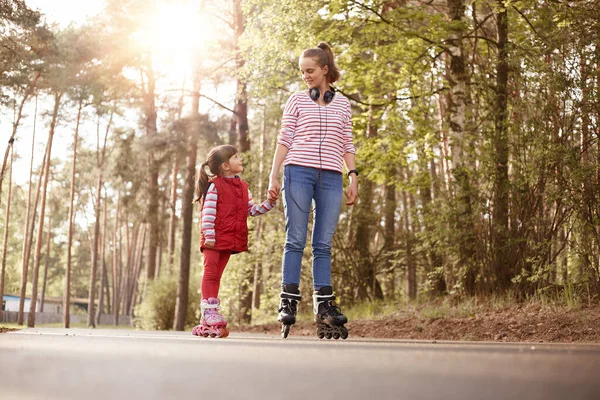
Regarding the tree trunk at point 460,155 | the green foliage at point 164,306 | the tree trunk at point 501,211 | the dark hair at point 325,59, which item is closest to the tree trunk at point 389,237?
the tree trunk at point 460,155

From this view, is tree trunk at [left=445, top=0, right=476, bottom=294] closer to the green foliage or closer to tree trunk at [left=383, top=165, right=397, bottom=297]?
tree trunk at [left=383, top=165, right=397, bottom=297]

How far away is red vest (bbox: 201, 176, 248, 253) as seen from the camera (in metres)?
6.04

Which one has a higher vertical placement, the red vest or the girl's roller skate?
the red vest

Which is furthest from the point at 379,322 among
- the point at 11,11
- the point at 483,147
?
the point at 11,11

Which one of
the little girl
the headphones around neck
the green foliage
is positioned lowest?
the green foliage

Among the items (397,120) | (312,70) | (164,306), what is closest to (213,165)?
(312,70)

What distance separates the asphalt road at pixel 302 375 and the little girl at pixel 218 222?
2.45 m

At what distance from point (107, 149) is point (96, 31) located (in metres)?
10.3

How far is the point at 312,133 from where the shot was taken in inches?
217

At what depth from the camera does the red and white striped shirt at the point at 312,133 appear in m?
5.46

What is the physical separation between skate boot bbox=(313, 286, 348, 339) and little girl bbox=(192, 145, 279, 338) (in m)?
0.95

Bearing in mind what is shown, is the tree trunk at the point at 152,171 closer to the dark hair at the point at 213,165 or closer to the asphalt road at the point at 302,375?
the dark hair at the point at 213,165

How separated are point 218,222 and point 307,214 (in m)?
0.97

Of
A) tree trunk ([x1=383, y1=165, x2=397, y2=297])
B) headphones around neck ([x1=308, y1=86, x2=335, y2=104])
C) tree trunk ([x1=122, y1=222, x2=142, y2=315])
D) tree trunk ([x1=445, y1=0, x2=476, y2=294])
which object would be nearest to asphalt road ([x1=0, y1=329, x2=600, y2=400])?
headphones around neck ([x1=308, y1=86, x2=335, y2=104])
